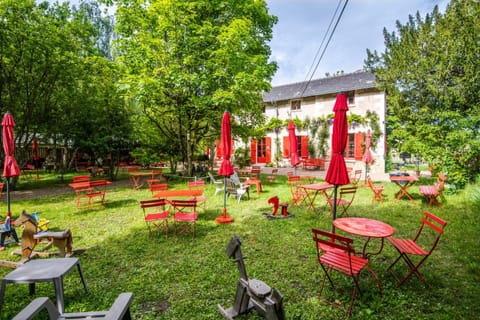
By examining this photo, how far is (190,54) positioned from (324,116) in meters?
12.5

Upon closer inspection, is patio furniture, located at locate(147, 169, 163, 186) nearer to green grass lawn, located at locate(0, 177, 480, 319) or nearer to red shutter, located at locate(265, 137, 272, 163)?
green grass lawn, located at locate(0, 177, 480, 319)

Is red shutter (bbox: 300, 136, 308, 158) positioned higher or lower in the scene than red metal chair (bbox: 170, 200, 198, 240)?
higher

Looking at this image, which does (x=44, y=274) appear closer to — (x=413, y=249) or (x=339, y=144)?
(x=339, y=144)

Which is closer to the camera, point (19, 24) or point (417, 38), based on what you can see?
point (19, 24)

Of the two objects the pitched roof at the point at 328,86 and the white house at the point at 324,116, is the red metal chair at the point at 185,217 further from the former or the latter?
the pitched roof at the point at 328,86

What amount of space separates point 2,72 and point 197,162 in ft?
37.6

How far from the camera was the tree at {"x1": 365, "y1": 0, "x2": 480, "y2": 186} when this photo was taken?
9.07 meters

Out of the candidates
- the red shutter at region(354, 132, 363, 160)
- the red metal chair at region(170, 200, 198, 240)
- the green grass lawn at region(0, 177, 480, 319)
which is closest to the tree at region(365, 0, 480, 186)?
the green grass lawn at region(0, 177, 480, 319)

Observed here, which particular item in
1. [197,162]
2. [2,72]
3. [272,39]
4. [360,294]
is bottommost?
[360,294]

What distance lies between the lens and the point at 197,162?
727 inches

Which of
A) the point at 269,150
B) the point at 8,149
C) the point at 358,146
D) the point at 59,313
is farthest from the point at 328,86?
the point at 59,313

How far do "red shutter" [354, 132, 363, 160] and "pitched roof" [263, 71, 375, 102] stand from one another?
357 centimetres

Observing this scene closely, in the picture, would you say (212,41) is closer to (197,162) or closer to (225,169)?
(225,169)

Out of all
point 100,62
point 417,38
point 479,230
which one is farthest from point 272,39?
point 479,230
